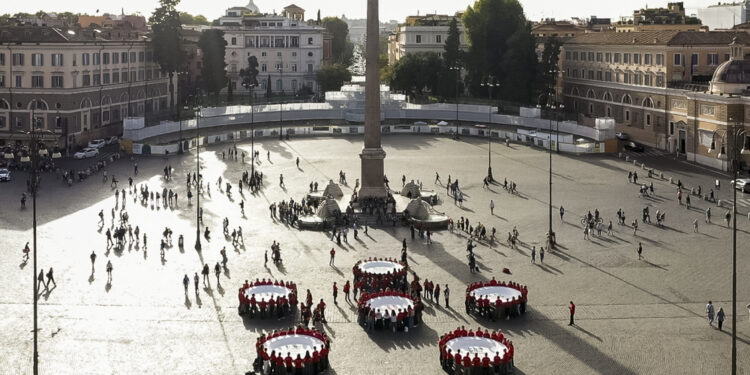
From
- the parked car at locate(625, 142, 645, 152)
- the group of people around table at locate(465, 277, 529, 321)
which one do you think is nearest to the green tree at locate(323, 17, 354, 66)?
the parked car at locate(625, 142, 645, 152)

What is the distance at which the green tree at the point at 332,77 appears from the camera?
11944cm

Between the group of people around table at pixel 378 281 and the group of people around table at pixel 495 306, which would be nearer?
the group of people around table at pixel 495 306

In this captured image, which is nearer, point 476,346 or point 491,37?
point 476,346

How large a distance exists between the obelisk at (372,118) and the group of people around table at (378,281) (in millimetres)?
15838

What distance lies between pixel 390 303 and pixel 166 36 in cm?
6947

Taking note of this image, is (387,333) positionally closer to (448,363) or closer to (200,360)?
(448,363)

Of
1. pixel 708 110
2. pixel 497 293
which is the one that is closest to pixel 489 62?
pixel 708 110

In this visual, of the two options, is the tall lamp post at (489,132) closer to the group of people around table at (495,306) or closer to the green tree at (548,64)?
the green tree at (548,64)

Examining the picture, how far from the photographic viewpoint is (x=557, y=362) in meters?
29.9

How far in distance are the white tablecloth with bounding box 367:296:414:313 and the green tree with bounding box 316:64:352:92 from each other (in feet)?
284

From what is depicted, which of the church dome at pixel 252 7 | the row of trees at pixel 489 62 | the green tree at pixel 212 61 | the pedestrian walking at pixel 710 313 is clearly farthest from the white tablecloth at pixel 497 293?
the church dome at pixel 252 7

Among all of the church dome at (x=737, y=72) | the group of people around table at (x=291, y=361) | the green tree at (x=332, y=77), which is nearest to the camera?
the group of people around table at (x=291, y=361)

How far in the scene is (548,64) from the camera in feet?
326

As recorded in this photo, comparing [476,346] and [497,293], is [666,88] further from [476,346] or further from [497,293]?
[476,346]
